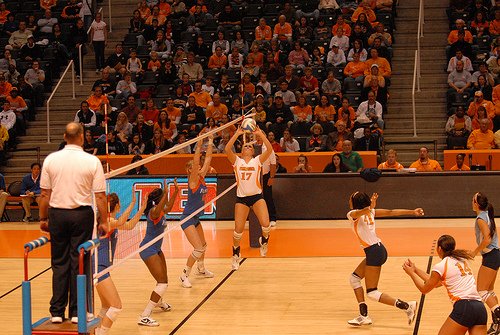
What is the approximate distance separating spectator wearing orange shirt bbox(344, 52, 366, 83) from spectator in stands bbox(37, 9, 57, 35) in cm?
1044

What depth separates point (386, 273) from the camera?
14984 millimetres

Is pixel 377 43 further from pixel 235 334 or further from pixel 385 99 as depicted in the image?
pixel 235 334

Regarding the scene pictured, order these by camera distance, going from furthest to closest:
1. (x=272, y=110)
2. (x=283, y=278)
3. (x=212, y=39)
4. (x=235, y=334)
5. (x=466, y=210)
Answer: (x=212, y=39)
(x=272, y=110)
(x=466, y=210)
(x=283, y=278)
(x=235, y=334)

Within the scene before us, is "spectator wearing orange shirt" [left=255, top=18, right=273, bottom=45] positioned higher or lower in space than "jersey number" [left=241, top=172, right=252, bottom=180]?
higher

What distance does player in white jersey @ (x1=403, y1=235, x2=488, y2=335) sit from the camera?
9.51 metres

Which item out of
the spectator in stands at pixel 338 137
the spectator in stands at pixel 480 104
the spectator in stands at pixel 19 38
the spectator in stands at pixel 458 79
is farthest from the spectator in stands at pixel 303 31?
the spectator in stands at pixel 19 38

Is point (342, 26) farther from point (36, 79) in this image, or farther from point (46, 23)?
point (46, 23)

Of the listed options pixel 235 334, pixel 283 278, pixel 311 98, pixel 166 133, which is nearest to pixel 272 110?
Answer: pixel 311 98

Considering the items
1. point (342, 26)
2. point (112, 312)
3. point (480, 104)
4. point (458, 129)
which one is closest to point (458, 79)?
point (480, 104)

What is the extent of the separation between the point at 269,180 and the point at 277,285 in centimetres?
543

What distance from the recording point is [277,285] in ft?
47.4

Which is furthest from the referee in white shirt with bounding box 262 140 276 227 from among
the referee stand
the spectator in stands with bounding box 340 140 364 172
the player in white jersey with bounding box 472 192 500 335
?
the referee stand

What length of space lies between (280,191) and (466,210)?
14.3ft

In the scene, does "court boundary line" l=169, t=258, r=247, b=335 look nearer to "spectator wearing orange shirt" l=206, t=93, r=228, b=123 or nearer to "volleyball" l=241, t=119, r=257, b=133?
"volleyball" l=241, t=119, r=257, b=133
